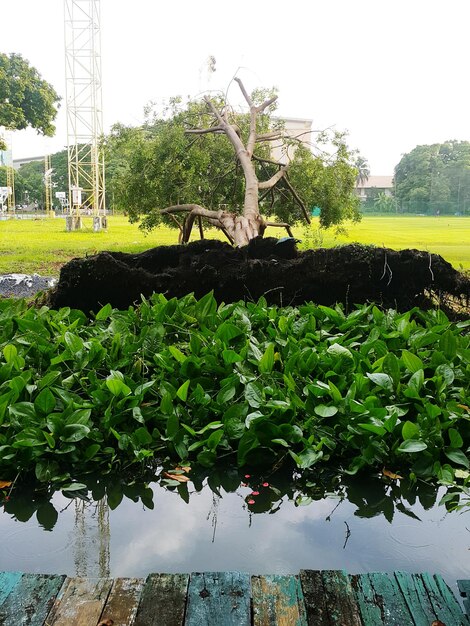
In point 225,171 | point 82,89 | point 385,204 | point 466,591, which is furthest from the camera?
point 225,171

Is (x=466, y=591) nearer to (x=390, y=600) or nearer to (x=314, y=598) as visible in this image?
(x=390, y=600)

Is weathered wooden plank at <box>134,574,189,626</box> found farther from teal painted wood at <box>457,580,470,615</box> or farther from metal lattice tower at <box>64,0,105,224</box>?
metal lattice tower at <box>64,0,105,224</box>

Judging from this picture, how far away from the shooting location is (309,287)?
10.4 feet

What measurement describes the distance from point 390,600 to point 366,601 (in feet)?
0.13

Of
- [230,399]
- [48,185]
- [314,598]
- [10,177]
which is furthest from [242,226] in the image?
[314,598]

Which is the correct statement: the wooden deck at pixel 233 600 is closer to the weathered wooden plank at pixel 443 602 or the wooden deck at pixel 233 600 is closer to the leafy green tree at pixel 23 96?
the weathered wooden plank at pixel 443 602

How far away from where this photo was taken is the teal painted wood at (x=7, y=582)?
3.50ft

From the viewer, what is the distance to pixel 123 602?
106cm

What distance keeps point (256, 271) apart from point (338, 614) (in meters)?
2.19

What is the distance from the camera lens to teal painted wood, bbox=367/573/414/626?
3.34 feet

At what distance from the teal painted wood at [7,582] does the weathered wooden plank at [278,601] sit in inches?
15.6

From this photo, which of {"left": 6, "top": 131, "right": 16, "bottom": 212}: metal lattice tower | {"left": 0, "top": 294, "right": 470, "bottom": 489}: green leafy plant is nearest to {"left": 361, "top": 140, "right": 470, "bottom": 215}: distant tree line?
{"left": 0, "top": 294, "right": 470, "bottom": 489}: green leafy plant

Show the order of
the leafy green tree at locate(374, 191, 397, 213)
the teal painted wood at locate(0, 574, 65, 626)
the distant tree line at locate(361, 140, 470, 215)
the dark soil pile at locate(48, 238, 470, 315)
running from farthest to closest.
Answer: the leafy green tree at locate(374, 191, 397, 213) → the distant tree line at locate(361, 140, 470, 215) → the dark soil pile at locate(48, 238, 470, 315) → the teal painted wood at locate(0, 574, 65, 626)

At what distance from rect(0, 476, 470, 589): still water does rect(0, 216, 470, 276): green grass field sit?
222cm
